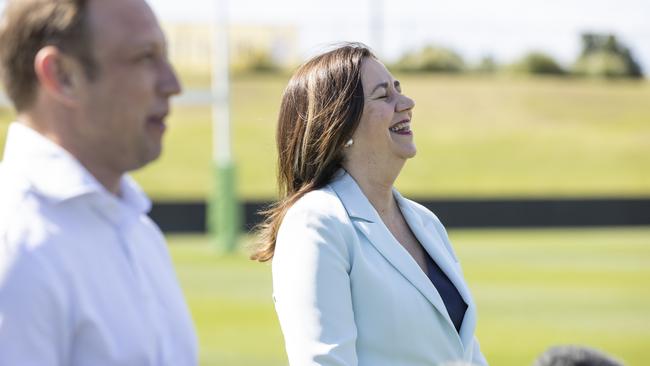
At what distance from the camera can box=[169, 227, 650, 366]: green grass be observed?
10.1 metres

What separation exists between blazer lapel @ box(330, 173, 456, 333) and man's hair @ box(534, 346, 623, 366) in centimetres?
34

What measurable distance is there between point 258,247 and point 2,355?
1591mm

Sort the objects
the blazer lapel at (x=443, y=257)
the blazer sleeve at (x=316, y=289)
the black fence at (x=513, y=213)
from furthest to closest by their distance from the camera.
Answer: the black fence at (x=513, y=213), the blazer lapel at (x=443, y=257), the blazer sleeve at (x=316, y=289)

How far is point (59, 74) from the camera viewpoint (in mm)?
1814

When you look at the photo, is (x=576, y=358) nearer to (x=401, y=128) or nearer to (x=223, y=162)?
(x=401, y=128)

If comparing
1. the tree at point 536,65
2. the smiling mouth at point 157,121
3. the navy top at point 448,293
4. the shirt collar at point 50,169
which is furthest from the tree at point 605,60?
the shirt collar at point 50,169

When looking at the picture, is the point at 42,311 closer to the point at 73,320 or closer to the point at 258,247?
the point at 73,320

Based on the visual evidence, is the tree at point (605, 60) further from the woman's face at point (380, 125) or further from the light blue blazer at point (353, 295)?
the light blue blazer at point (353, 295)

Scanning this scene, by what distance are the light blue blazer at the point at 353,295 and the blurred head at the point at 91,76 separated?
98cm

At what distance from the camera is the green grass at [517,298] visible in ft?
33.3

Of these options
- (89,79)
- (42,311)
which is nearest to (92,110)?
(89,79)

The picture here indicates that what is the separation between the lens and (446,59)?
153 feet

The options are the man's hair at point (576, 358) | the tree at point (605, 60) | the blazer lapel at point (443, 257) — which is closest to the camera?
the man's hair at point (576, 358)

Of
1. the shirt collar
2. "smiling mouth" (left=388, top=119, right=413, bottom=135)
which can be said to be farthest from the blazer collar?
the shirt collar
